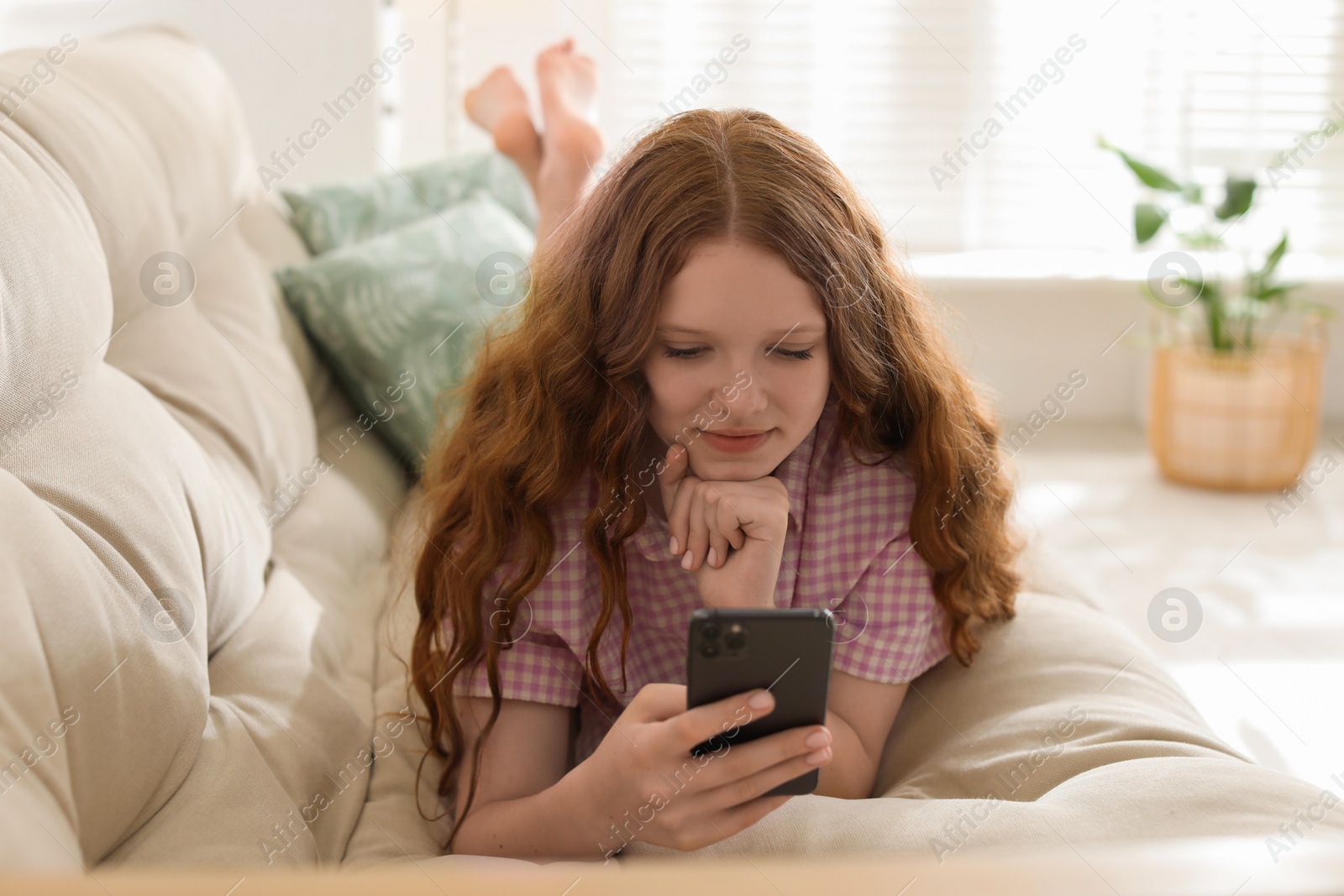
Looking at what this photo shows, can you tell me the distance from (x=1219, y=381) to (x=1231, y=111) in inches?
38.0

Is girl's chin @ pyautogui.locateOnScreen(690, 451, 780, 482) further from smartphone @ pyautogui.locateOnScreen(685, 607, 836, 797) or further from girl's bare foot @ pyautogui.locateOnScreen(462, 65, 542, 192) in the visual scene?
girl's bare foot @ pyautogui.locateOnScreen(462, 65, 542, 192)

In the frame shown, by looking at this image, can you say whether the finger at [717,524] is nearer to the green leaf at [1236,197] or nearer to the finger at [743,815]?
the finger at [743,815]

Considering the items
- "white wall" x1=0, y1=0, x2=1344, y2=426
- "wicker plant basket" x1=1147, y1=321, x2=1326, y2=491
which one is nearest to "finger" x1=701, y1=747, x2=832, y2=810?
"white wall" x1=0, y1=0, x2=1344, y2=426

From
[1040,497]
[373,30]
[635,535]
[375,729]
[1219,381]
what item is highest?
[373,30]

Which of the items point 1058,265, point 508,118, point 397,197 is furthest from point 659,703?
point 1058,265

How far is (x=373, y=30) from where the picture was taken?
2584 mm

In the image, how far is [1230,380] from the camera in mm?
2561

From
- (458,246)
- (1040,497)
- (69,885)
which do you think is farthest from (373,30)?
(69,885)

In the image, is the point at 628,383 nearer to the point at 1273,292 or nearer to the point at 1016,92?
the point at 1273,292

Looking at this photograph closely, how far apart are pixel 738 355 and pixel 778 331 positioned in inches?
1.4

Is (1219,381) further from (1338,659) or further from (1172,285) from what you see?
(1338,659)

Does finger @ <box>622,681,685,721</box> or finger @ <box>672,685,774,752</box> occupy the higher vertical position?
finger @ <box>672,685,774,752</box>

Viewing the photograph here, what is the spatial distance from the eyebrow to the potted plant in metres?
2.01

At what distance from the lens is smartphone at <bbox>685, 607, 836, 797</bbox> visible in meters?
0.69
